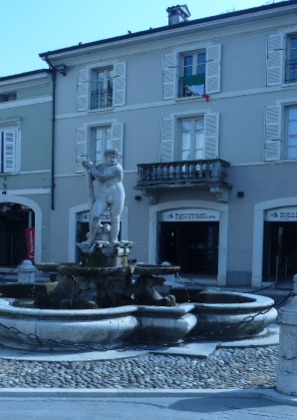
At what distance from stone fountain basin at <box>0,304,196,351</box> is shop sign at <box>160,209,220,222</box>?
1111cm

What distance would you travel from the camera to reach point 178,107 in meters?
18.5

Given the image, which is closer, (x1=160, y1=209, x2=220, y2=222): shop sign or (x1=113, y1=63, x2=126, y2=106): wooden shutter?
(x1=160, y1=209, x2=220, y2=222): shop sign

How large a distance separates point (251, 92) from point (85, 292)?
38.6 feet

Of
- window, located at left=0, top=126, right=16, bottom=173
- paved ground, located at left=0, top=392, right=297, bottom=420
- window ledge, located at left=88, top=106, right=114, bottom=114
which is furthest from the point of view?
window, located at left=0, top=126, right=16, bottom=173

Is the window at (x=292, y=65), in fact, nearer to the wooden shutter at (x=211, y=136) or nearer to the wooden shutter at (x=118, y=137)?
the wooden shutter at (x=211, y=136)

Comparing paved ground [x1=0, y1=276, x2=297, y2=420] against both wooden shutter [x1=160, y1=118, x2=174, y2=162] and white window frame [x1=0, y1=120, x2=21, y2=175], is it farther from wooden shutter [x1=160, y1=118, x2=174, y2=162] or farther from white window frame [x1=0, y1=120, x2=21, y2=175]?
white window frame [x1=0, y1=120, x2=21, y2=175]

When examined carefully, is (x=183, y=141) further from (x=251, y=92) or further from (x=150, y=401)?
(x=150, y=401)

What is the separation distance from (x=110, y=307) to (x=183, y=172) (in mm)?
10364

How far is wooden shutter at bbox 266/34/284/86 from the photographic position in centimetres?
1656

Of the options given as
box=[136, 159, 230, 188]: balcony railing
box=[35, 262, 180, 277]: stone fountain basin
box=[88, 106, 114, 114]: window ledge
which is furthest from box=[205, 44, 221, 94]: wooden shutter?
box=[35, 262, 180, 277]: stone fountain basin

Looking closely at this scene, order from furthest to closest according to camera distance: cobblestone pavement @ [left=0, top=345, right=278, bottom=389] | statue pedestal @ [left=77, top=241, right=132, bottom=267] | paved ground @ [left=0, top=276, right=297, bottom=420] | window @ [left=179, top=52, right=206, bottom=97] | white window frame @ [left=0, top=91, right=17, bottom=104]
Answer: white window frame @ [left=0, top=91, right=17, bottom=104], window @ [left=179, top=52, right=206, bottom=97], statue pedestal @ [left=77, top=241, right=132, bottom=267], cobblestone pavement @ [left=0, top=345, right=278, bottom=389], paved ground @ [left=0, top=276, right=297, bottom=420]

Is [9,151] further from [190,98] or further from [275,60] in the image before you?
[275,60]

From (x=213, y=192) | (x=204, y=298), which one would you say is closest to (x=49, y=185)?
(x=213, y=192)

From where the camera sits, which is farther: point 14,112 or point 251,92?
point 14,112
